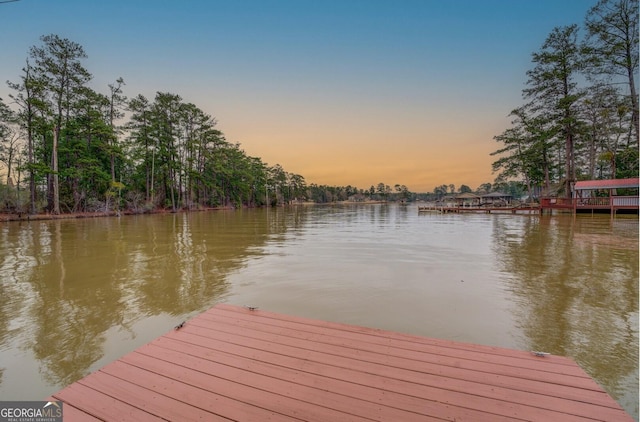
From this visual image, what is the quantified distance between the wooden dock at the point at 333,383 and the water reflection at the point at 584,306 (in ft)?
2.77

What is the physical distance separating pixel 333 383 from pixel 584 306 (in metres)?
4.55

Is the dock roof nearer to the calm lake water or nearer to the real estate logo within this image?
the calm lake water

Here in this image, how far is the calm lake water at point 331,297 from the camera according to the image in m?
3.11

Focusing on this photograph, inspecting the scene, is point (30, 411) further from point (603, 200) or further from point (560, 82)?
point (560, 82)

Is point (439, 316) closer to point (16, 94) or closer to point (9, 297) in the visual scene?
point (9, 297)

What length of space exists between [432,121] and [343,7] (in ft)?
45.6

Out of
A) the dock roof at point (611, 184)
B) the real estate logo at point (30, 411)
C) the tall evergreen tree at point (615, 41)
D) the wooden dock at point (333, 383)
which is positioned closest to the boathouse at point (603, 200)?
the dock roof at point (611, 184)

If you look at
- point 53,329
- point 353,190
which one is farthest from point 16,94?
point 353,190

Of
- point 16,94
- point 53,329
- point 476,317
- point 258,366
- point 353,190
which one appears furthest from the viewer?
point 353,190

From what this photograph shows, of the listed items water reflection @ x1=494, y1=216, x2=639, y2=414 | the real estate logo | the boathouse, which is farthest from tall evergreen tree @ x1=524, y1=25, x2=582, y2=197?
the real estate logo

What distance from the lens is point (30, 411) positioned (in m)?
2.09

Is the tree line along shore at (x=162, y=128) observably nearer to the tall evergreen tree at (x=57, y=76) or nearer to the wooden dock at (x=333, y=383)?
the tall evergreen tree at (x=57, y=76)

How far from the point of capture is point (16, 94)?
71.3ft

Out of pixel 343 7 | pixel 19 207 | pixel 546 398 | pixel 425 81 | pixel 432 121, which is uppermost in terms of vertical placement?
pixel 343 7
